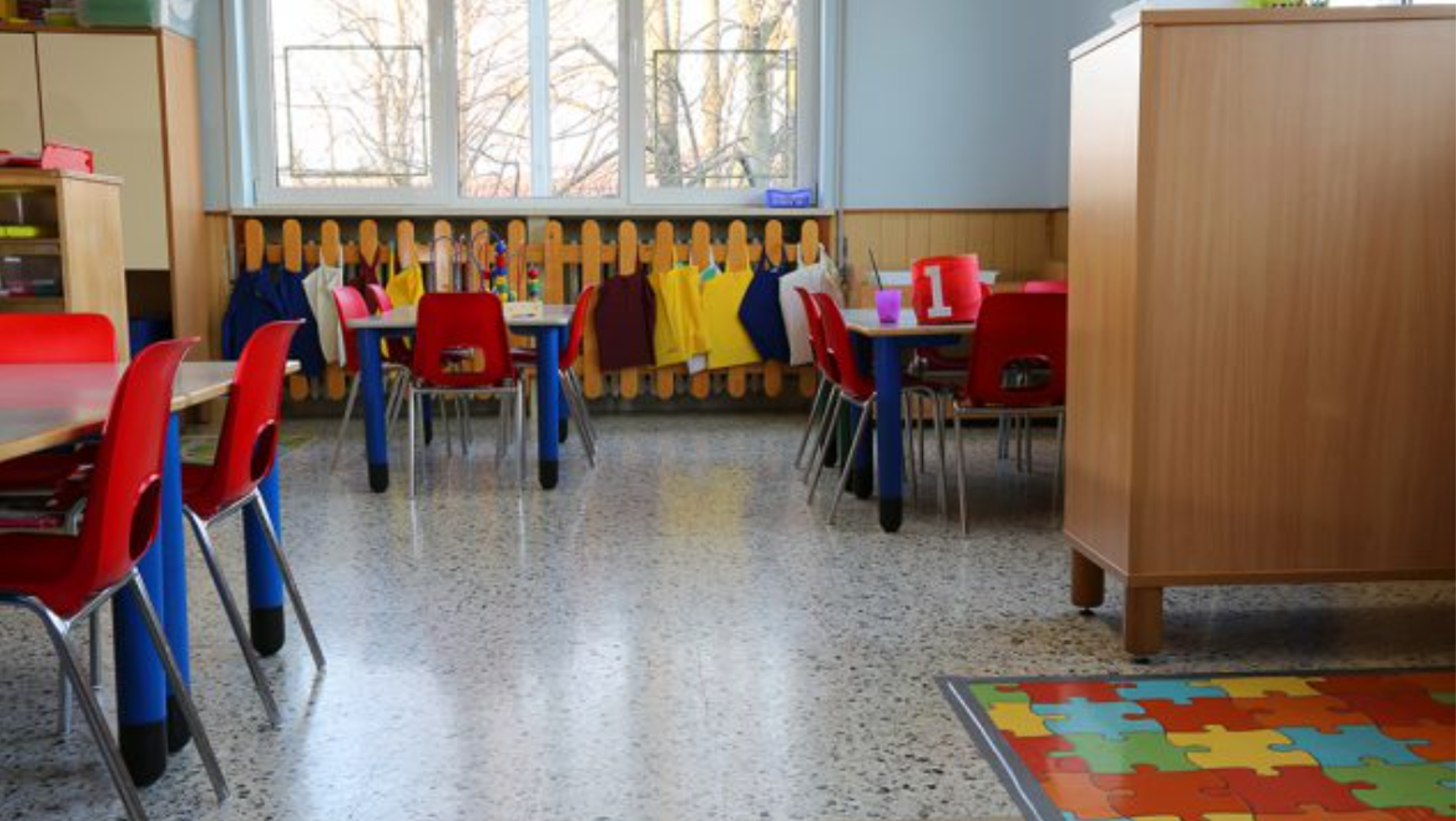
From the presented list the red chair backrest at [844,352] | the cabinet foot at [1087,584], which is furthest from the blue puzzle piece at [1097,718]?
the red chair backrest at [844,352]

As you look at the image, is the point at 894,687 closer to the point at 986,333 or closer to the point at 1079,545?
the point at 1079,545

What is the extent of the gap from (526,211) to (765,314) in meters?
1.37

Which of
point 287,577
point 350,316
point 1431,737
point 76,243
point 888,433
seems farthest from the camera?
point 350,316

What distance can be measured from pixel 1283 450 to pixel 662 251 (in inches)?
183

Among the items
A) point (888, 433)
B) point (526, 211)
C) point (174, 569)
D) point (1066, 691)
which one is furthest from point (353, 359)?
point (1066, 691)

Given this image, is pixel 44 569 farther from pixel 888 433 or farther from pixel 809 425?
pixel 809 425

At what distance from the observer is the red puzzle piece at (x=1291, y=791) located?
222 centimetres

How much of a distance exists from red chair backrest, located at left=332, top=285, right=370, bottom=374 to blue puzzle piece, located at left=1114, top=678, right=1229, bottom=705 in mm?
3336

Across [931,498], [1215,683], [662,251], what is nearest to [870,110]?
[662,251]

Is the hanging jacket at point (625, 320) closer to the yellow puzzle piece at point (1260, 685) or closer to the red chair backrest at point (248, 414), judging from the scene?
the red chair backrest at point (248, 414)

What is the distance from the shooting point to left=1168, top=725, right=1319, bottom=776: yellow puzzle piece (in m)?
2.39

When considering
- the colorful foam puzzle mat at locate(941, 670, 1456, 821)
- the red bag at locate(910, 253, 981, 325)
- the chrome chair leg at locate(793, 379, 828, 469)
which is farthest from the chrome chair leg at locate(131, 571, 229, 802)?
the chrome chair leg at locate(793, 379, 828, 469)

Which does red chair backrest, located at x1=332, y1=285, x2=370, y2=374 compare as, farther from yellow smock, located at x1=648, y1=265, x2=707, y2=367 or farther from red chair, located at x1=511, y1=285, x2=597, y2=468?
yellow smock, located at x1=648, y1=265, x2=707, y2=367

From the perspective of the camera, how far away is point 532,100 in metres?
7.39
